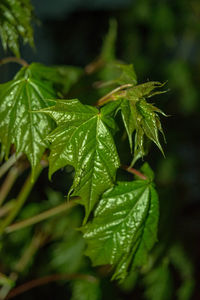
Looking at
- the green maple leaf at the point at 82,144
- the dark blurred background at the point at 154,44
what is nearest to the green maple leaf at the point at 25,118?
the green maple leaf at the point at 82,144

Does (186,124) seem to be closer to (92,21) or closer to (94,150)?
(92,21)

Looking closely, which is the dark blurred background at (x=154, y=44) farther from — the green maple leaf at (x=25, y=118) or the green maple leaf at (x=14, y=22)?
the green maple leaf at (x=25, y=118)

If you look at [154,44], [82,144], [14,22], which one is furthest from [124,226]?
[154,44]

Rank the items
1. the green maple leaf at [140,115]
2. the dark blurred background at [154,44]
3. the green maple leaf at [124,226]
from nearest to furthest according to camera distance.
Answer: the green maple leaf at [140,115]
the green maple leaf at [124,226]
the dark blurred background at [154,44]

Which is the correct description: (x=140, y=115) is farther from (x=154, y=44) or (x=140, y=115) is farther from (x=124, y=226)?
(x=154, y=44)

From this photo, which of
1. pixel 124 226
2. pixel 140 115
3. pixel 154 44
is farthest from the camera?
pixel 154 44

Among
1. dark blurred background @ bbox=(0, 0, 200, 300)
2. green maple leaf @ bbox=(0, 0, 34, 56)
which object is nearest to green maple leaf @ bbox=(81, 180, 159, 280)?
green maple leaf @ bbox=(0, 0, 34, 56)

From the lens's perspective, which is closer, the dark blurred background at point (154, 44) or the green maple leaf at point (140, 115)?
the green maple leaf at point (140, 115)

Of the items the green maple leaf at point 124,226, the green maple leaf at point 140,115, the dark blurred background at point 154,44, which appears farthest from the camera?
the dark blurred background at point 154,44
